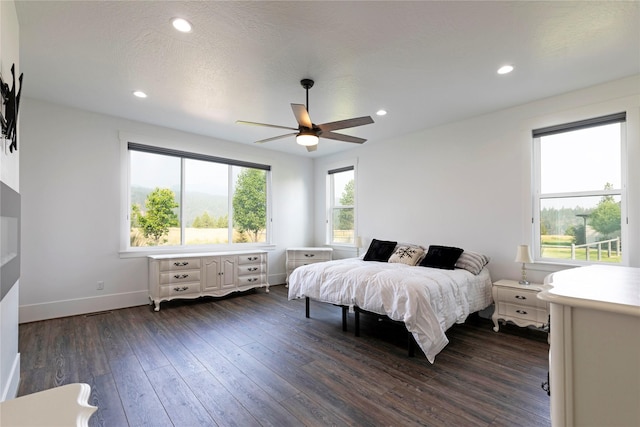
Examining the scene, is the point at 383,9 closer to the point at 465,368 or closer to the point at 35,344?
the point at 465,368

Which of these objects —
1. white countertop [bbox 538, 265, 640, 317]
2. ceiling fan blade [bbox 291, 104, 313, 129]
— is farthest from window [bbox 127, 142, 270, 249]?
white countertop [bbox 538, 265, 640, 317]

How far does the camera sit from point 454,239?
14.2 feet

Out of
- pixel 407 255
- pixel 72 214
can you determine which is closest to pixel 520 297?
pixel 407 255

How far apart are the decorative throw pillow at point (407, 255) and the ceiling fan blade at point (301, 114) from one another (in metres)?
2.39

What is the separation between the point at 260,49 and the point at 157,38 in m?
0.82

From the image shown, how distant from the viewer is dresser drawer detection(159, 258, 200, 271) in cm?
429

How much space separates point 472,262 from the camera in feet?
12.3

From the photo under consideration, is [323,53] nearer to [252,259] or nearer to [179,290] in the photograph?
[252,259]

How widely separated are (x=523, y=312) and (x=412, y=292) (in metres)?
1.52

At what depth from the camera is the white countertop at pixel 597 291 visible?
0.94 meters

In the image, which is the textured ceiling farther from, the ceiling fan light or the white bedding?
the white bedding

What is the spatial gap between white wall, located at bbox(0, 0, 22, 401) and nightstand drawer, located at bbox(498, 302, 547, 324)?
4.32 meters

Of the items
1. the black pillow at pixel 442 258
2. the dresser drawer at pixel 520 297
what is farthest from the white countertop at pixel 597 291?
the black pillow at pixel 442 258

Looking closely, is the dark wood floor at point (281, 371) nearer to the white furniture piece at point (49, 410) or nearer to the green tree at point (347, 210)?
the white furniture piece at point (49, 410)
